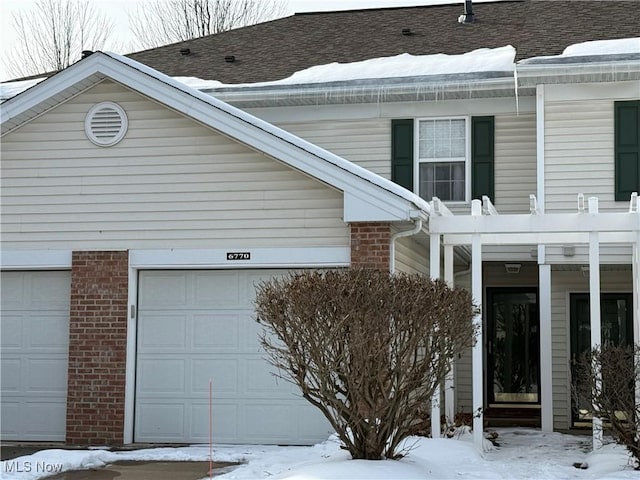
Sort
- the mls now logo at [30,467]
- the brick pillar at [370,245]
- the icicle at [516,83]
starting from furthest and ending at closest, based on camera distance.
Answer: the icicle at [516,83] < the brick pillar at [370,245] < the mls now logo at [30,467]

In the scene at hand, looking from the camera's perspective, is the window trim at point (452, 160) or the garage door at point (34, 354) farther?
the window trim at point (452, 160)

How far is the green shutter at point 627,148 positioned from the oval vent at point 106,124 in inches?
287

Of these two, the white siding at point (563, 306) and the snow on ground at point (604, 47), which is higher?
the snow on ground at point (604, 47)

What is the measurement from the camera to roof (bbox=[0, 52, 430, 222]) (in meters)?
12.0

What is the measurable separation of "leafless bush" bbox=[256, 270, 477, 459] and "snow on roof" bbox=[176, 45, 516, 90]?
7.46 meters

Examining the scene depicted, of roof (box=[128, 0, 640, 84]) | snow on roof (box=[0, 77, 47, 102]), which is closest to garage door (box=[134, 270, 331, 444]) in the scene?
roof (box=[128, 0, 640, 84])

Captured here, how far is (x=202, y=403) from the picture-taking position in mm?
12977

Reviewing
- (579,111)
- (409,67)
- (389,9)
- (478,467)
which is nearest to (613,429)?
(478,467)

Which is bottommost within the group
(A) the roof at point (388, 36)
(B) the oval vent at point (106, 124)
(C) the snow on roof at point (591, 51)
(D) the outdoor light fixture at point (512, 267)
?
(D) the outdoor light fixture at point (512, 267)

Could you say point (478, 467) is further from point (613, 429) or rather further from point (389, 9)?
point (389, 9)

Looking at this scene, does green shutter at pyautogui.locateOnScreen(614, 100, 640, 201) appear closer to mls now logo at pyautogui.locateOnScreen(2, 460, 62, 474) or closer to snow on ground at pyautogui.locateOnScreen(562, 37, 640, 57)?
snow on ground at pyautogui.locateOnScreen(562, 37, 640, 57)

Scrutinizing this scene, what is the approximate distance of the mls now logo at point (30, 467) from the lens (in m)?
10.4

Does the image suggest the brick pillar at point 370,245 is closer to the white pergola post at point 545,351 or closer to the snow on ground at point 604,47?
the white pergola post at point 545,351

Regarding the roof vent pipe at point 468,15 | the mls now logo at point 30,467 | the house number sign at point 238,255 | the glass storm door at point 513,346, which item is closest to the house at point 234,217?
the house number sign at point 238,255
